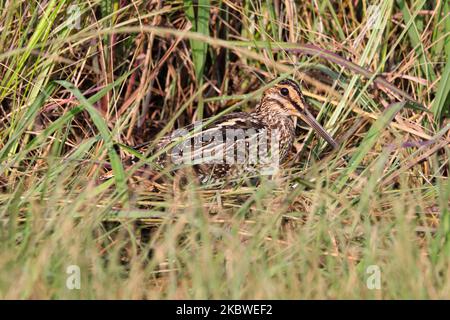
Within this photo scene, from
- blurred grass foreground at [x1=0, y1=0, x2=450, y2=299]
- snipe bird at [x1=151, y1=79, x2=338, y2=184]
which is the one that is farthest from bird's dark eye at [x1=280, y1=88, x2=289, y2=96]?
blurred grass foreground at [x1=0, y1=0, x2=450, y2=299]

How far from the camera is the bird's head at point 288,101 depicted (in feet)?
14.4

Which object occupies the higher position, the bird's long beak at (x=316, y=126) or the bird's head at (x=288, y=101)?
the bird's head at (x=288, y=101)

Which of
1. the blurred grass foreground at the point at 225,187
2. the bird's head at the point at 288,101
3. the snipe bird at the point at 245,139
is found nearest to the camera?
the blurred grass foreground at the point at 225,187

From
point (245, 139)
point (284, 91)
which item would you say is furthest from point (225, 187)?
point (284, 91)

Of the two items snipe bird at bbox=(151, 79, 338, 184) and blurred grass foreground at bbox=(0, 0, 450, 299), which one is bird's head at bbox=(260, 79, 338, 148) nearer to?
snipe bird at bbox=(151, 79, 338, 184)

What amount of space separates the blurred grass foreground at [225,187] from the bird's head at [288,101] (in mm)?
104

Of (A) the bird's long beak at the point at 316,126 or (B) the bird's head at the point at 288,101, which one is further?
(B) the bird's head at the point at 288,101

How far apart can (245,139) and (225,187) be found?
0.32 metres

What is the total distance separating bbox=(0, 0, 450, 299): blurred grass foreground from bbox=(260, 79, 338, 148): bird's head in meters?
0.10

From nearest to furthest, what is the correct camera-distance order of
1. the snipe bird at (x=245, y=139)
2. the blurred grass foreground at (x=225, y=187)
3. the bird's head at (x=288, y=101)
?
the blurred grass foreground at (x=225, y=187)
the snipe bird at (x=245, y=139)
the bird's head at (x=288, y=101)

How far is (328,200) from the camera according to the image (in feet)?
11.7

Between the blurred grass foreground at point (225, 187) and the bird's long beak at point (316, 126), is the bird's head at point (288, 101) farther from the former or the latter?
the blurred grass foreground at point (225, 187)

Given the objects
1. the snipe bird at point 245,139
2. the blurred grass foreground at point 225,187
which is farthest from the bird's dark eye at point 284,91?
the blurred grass foreground at point 225,187
